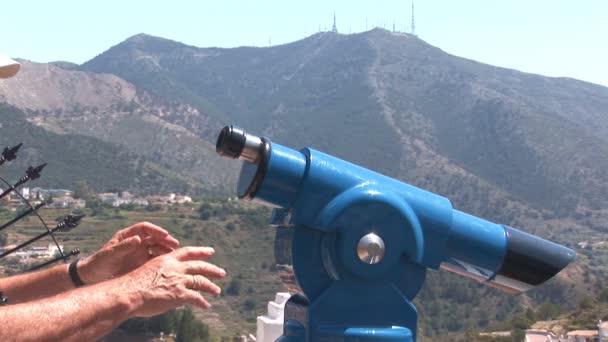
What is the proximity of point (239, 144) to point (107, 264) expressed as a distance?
0.69 m

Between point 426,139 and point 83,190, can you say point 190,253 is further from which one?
point 426,139

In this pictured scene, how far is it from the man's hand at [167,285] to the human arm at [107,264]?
53cm

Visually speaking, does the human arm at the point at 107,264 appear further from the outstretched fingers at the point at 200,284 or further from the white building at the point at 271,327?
the white building at the point at 271,327

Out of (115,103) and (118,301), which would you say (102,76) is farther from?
(118,301)

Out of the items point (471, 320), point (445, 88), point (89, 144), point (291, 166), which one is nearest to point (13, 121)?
point (89, 144)

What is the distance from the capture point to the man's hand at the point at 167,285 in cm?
243

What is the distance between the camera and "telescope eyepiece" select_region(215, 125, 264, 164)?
3.05 metres

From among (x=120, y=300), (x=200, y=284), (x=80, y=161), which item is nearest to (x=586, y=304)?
(x=200, y=284)

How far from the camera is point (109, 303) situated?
2.39 meters

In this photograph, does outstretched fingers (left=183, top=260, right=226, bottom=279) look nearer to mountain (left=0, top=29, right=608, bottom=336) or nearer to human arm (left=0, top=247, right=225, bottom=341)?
human arm (left=0, top=247, right=225, bottom=341)

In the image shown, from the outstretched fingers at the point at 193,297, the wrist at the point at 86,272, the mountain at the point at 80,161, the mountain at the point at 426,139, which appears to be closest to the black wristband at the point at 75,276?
the wrist at the point at 86,272

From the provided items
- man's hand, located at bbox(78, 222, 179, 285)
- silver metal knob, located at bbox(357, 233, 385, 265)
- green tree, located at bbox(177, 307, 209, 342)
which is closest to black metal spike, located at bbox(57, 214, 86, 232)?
man's hand, located at bbox(78, 222, 179, 285)

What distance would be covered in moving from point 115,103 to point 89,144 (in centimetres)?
3689

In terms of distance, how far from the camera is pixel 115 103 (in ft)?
560
